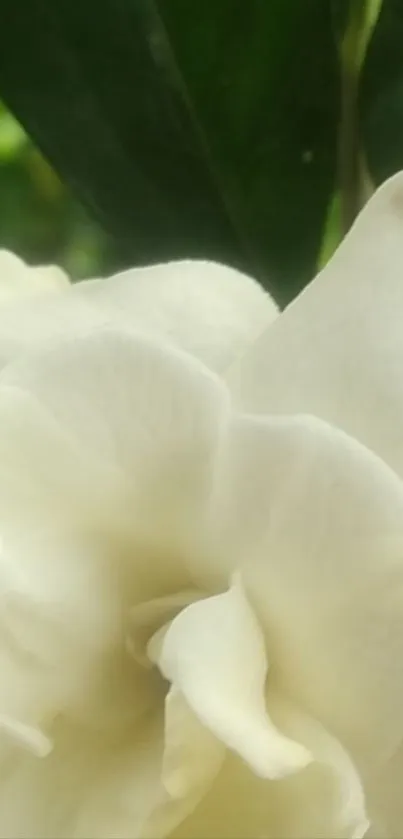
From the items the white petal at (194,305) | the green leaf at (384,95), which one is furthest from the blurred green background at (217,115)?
the white petal at (194,305)

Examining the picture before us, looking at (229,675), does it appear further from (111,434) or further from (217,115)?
(217,115)

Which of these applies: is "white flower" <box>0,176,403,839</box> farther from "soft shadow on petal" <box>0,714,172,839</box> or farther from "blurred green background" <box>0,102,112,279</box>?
"blurred green background" <box>0,102,112,279</box>

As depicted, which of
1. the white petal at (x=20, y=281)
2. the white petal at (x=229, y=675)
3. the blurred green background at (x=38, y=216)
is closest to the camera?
the white petal at (x=229, y=675)

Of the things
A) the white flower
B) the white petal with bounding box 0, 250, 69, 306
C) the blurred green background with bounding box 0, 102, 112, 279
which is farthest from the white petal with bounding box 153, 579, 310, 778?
the blurred green background with bounding box 0, 102, 112, 279

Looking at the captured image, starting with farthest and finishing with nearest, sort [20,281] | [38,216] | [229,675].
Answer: [38,216]
[20,281]
[229,675]

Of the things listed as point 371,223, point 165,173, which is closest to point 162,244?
point 165,173

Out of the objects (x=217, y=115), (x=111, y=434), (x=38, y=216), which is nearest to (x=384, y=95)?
(x=217, y=115)

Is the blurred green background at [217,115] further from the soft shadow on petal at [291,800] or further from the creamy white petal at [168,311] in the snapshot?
the soft shadow on petal at [291,800]
